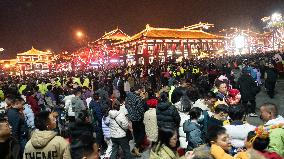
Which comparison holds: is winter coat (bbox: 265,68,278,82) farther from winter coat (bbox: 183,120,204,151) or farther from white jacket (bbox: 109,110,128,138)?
winter coat (bbox: 183,120,204,151)

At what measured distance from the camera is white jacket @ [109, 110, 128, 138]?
8219mm

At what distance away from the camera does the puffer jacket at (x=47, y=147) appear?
14.4 ft

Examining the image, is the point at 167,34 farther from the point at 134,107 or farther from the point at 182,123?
the point at 182,123

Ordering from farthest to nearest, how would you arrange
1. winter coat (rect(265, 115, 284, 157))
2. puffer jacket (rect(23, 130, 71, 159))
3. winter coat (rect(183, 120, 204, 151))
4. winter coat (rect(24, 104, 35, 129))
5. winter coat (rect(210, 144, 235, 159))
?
1. winter coat (rect(24, 104, 35, 129))
2. winter coat (rect(183, 120, 204, 151))
3. winter coat (rect(265, 115, 284, 157))
4. puffer jacket (rect(23, 130, 71, 159))
5. winter coat (rect(210, 144, 235, 159))

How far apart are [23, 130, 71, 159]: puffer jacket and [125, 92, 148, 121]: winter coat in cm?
504

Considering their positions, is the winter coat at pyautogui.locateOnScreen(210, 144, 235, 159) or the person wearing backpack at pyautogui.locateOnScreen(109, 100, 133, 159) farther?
the person wearing backpack at pyautogui.locateOnScreen(109, 100, 133, 159)

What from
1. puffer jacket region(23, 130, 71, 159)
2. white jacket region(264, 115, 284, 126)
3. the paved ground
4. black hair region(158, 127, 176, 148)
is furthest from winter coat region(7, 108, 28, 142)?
the paved ground

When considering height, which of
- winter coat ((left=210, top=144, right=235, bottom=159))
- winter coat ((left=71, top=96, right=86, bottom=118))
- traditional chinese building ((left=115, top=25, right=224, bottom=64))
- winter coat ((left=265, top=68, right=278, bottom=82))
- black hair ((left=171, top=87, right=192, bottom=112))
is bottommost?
winter coat ((left=210, top=144, right=235, bottom=159))

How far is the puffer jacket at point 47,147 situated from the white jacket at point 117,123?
378 cm

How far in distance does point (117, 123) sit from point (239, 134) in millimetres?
3631

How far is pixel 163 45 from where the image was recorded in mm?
55438

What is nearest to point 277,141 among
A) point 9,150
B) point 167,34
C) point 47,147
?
point 47,147

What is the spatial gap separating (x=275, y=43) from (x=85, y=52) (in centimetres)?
6668

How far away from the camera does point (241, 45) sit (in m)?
97.8
